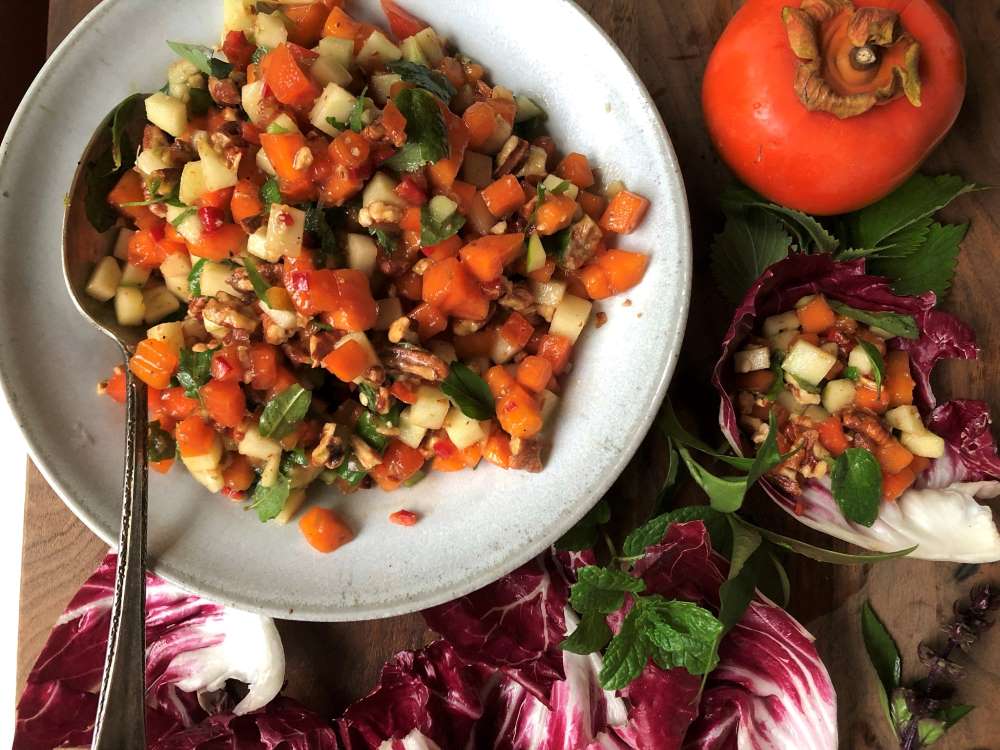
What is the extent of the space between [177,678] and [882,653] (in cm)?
196

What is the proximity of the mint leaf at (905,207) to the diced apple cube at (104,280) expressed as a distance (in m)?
1.98

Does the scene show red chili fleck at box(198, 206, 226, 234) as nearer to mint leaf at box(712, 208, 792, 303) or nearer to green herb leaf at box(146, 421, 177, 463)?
green herb leaf at box(146, 421, 177, 463)

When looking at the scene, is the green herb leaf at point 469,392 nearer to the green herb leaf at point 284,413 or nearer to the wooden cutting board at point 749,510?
the green herb leaf at point 284,413

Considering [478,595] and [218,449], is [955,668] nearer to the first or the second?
[478,595]

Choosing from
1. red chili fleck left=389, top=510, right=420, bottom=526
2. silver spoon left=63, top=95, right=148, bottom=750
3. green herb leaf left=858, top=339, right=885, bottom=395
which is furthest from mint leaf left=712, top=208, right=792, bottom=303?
silver spoon left=63, top=95, right=148, bottom=750

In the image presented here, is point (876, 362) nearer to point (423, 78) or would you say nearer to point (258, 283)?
point (423, 78)

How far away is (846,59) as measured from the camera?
6.38ft

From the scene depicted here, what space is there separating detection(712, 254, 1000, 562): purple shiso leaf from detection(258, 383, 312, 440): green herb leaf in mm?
1038

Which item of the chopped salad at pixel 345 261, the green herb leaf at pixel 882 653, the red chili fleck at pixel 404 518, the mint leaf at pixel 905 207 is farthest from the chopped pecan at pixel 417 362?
the green herb leaf at pixel 882 653

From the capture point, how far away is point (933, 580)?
2.32 m

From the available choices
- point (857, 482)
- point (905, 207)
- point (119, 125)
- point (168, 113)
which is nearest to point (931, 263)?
point (905, 207)

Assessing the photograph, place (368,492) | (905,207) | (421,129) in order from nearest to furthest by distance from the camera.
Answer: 1. (421,129)
2. (368,492)
3. (905,207)

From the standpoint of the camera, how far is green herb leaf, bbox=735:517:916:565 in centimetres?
200

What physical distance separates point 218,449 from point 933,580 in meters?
1.97
